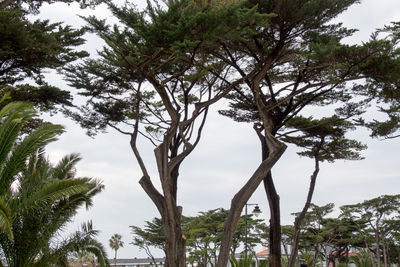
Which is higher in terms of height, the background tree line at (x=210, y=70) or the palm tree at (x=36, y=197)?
the background tree line at (x=210, y=70)

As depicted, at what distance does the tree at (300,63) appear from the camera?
1288cm

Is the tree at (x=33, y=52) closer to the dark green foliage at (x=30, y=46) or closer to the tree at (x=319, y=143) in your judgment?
the dark green foliage at (x=30, y=46)

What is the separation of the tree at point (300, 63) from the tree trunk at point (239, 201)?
0.26m

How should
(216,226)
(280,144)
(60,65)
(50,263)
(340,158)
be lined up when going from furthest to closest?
(216,226), (340,158), (60,65), (280,144), (50,263)

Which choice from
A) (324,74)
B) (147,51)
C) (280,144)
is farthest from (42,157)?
(324,74)

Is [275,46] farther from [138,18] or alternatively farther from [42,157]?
[42,157]

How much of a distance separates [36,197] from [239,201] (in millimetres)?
5717

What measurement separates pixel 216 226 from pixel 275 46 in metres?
24.4

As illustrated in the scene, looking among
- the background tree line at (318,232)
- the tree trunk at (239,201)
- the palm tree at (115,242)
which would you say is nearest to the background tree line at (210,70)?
the tree trunk at (239,201)

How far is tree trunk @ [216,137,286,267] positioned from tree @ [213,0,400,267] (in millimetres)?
263

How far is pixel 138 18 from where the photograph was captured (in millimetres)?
12031

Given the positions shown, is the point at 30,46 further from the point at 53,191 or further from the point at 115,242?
the point at 115,242

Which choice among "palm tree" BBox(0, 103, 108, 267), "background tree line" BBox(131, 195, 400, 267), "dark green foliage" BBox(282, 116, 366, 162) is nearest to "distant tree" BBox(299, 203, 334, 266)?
"background tree line" BBox(131, 195, 400, 267)

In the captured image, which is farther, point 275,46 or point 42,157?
point 275,46
